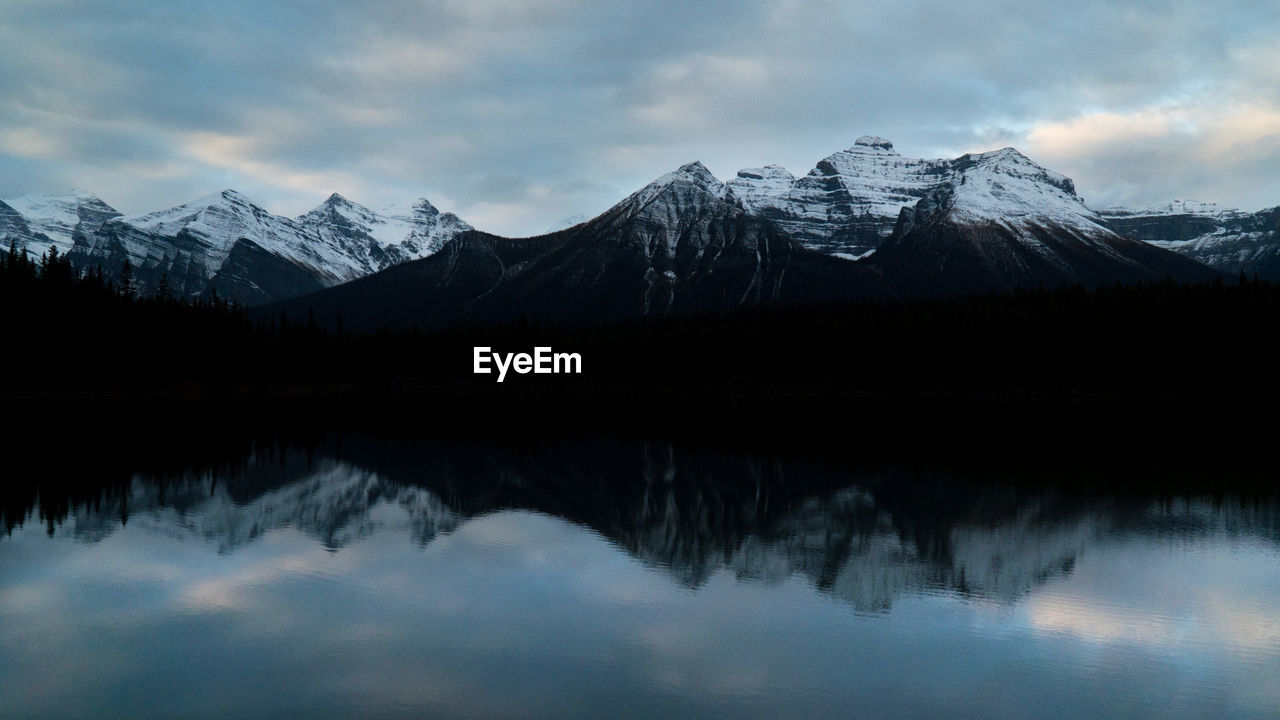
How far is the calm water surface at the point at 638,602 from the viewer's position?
19641 millimetres

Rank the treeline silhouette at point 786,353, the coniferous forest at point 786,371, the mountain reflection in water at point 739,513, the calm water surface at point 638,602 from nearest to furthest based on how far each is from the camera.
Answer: the calm water surface at point 638,602
the mountain reflection in water at point 739,513
the coniferous forest at point 786,371
the treeline silhouette at point 786,353

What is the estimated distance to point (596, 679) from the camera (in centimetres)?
2044

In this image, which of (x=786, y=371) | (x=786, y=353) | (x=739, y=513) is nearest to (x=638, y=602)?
(x=739, y=513)

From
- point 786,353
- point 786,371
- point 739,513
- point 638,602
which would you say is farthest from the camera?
point 786,353

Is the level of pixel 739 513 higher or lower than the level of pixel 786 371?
lower

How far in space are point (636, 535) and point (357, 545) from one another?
37.2 feet

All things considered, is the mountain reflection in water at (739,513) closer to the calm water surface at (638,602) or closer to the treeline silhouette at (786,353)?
the calm water surface at (638,602)

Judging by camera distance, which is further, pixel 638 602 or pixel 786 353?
pixel 786 353

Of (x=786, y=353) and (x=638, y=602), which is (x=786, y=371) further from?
(x=638, y=602)

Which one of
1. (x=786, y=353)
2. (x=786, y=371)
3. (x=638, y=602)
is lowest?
(x=638, y=602)

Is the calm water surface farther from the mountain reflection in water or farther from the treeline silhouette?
the treeline silhouette

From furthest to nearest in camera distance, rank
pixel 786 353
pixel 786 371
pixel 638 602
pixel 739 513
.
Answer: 1. pixel 786 353
2. pixel 786 371
3. pixel 739 513
4. pixel 638 602

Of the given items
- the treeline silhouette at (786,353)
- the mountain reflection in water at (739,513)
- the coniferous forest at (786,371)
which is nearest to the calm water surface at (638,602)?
the mountain reflection in water at (739,513)

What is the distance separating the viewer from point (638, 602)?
27.2 metres
